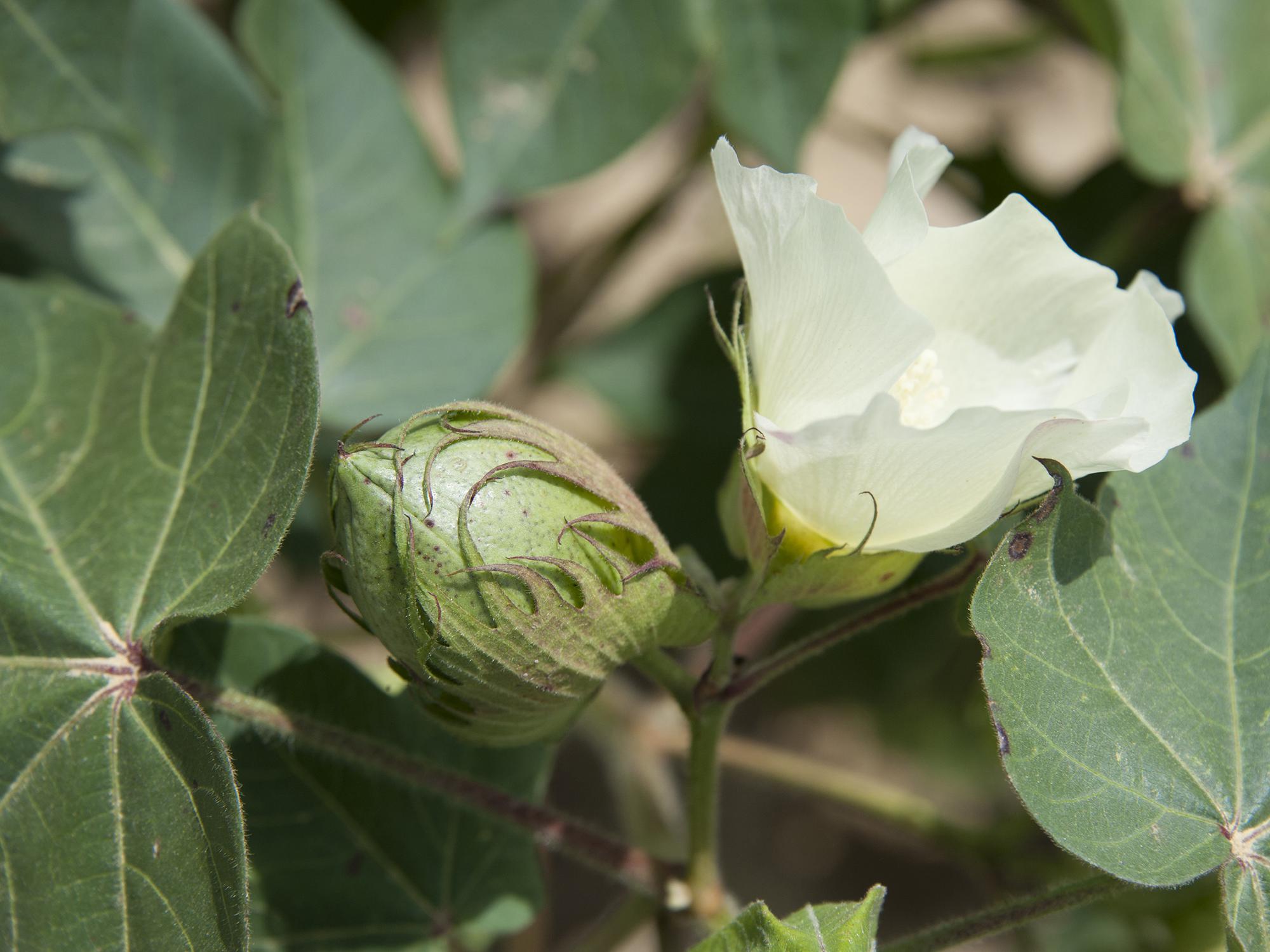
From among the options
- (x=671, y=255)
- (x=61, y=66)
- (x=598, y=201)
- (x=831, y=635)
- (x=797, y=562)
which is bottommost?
(x=671, y=255)

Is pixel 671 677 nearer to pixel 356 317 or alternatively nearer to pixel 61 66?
pixel 356 317

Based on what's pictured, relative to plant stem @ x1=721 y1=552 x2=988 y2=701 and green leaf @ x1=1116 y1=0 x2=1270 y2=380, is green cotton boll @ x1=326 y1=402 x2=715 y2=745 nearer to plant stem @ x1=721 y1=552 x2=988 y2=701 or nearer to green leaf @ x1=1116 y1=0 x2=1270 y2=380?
plant stem @ x1=721 y1=552 x2=988 y2=701

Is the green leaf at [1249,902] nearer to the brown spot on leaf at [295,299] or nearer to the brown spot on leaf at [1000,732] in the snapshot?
Result: the brown spot on leaf at [1000,732]

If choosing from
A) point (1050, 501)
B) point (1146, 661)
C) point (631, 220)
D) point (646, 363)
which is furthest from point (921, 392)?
point (631, 220)

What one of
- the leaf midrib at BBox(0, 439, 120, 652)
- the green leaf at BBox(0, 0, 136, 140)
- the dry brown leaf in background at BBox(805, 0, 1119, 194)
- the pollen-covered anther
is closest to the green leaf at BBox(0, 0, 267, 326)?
the green leaf at BBox(0, 0, 136, 140)

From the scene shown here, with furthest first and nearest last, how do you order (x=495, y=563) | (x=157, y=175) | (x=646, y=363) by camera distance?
(x=646, y=363) → (x=157, y=175) → (x=495, y=563)

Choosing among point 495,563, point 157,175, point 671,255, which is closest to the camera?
point 495,563
